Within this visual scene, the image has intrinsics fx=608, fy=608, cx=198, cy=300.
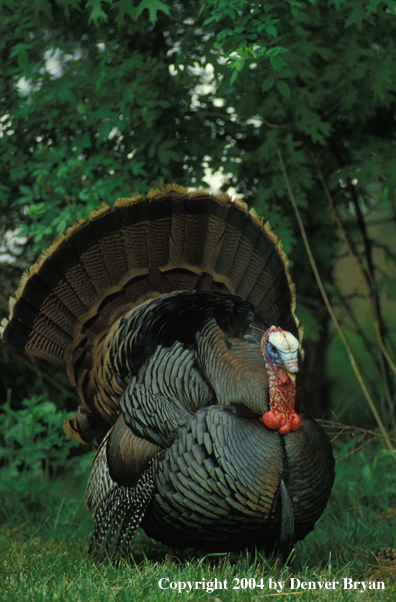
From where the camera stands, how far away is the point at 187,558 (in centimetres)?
324

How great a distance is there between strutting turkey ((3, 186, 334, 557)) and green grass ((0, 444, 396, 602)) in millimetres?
157

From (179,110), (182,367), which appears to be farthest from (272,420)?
(179,110)

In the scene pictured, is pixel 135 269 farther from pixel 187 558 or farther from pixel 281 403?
pixel 187 558

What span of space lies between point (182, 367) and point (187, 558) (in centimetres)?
115

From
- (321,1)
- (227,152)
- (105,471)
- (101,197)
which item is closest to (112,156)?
(101,197)

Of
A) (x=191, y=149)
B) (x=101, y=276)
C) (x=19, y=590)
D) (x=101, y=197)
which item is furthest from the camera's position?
(x=191, y=149)

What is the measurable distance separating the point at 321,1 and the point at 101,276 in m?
2.05

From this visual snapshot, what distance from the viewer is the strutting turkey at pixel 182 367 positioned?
2516 mm

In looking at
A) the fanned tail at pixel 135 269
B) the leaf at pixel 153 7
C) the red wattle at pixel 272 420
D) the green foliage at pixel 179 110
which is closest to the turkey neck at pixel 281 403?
the red wattle at pixel 272 420

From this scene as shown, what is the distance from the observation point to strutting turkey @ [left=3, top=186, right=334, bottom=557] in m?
2.52

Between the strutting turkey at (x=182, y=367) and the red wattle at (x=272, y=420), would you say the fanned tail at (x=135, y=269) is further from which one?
the red wattle at (x=272, y=420)

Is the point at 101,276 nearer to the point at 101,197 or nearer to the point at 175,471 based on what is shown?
the point at 101,197

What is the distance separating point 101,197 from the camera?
374cm

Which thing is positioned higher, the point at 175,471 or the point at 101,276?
the point at 101,276
